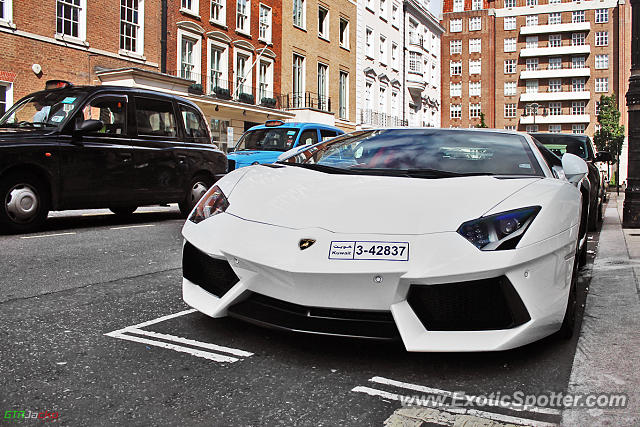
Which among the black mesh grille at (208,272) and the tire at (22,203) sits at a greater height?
the tire at (22,203)

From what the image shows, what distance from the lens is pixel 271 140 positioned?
→ 512 inches

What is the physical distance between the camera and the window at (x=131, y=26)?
848 inches

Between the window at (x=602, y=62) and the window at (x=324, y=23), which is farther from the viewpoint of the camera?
the window at (x=602, y=62)

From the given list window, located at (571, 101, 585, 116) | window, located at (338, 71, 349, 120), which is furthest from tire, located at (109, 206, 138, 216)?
window, located at (571, 101, 585, 116)

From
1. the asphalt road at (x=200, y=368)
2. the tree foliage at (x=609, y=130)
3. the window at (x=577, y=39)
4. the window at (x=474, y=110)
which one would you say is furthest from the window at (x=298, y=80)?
the window at (x=577, y=39)

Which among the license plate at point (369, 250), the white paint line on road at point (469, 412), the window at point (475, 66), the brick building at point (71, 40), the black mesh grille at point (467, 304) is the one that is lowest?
the white paint line on road at point (469, 412)

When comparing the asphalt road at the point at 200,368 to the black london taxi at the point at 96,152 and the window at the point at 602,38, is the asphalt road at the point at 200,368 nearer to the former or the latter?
the black london taxi at the point at 96,152

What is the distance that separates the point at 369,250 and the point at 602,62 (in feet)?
264

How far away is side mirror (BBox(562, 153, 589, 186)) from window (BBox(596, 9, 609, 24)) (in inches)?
3147

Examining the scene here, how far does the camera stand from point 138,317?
3551 millimetres

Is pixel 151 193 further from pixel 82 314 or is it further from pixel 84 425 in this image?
pixel 84 425

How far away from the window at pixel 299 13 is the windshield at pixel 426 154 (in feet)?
98.2

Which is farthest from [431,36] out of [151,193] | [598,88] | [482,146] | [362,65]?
[482,146]

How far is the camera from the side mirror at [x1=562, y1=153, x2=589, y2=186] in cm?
407
